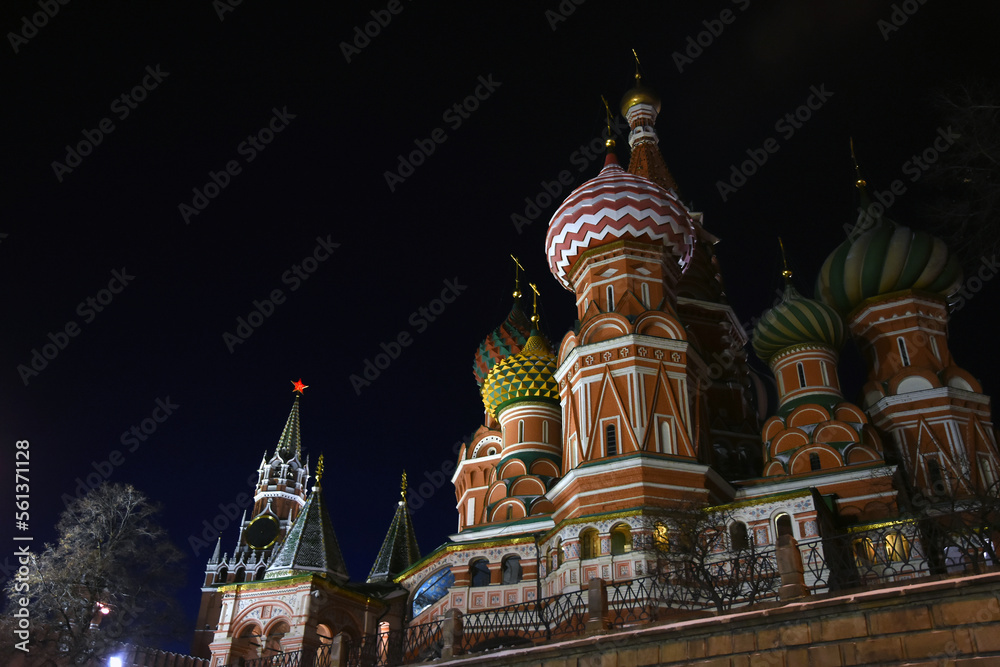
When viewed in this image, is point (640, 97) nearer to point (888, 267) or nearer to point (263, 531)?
point (888, 267)

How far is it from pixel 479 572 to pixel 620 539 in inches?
183

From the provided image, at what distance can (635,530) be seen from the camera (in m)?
19.3

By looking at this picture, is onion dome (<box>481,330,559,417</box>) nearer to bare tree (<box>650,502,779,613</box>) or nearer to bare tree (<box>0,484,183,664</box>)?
bare tree (<box>650,502,779,613</box>)

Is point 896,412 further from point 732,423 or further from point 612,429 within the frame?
point 612,429

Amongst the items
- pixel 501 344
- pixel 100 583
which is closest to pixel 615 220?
pixel 501 344

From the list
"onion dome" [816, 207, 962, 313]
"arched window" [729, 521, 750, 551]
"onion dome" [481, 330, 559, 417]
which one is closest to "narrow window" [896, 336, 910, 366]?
"onion dome" [816, 207, 962, 313]

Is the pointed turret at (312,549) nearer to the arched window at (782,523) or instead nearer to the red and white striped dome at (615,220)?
the red and white striped dome at (615,220)

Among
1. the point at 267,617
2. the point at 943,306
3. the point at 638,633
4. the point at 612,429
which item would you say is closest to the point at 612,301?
the point at 612,429

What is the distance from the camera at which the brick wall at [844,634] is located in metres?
7.86

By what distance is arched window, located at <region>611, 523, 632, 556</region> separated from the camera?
64.3ft

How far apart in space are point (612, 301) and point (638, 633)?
15280 mm

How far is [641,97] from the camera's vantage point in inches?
1468

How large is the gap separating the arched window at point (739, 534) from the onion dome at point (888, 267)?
11.0 meters

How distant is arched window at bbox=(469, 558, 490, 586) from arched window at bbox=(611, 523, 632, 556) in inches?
166
